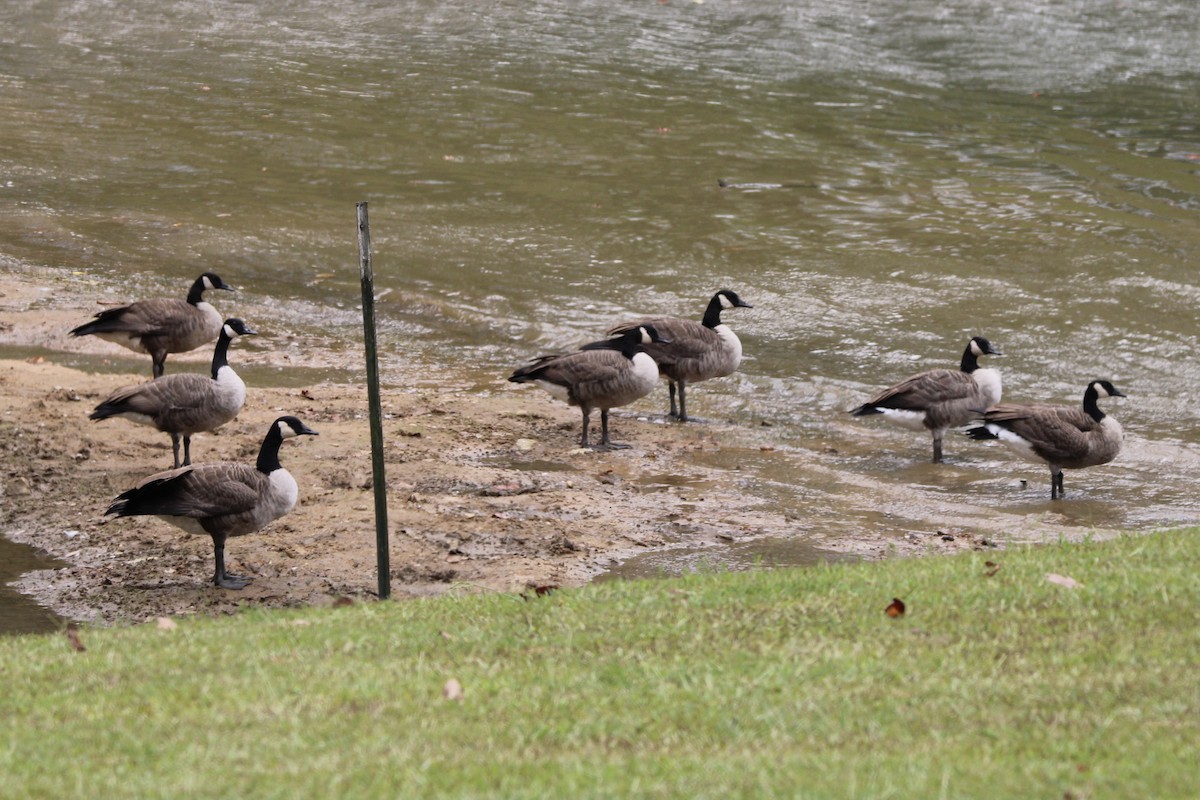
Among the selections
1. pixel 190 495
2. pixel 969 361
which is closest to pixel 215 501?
pixel 190 495

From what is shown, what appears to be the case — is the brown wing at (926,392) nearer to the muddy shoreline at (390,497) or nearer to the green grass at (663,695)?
the muddy shoreline at (390,497)

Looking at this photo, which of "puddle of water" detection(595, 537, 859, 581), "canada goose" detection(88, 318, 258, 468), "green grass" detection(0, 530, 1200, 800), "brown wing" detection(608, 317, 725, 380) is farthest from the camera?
"brown wing" detection(608, 317, 725, 380)

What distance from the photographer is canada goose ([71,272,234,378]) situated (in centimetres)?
1338

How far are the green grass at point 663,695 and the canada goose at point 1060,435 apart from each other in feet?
13.0

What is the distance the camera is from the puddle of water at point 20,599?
8.57 m

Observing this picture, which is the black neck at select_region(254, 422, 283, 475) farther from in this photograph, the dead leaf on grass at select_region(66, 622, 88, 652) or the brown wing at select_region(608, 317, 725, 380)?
the brown wing at select_region(608, 317, 725, 380)

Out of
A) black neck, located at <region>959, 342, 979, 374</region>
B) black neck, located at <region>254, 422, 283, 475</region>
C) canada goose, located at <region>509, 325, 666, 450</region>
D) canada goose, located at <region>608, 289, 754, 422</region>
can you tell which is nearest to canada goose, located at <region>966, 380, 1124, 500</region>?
black neck, located at <region>959, 342, 979, 374</region>

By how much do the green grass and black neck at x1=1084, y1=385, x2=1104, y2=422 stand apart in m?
4.35

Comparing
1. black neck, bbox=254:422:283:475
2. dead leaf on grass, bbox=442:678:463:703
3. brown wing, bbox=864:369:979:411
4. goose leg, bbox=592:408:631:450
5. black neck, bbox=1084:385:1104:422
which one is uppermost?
dead leaf on grass, bbox=442:678:463:703

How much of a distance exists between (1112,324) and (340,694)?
39.5 feet

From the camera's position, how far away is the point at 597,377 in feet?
42.0

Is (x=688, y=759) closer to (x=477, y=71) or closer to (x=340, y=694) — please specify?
(x=340, y=694)

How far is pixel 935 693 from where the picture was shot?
5820mm

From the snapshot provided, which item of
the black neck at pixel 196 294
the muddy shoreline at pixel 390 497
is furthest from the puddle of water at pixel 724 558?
the black neck at pixel 196 294
